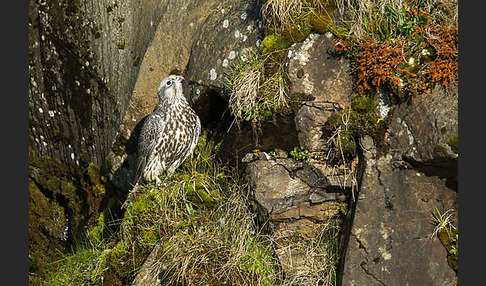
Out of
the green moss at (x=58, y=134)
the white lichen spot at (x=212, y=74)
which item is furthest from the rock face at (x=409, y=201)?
the green moss at (x=58, y=134)

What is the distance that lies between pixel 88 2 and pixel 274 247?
5386 millimetres

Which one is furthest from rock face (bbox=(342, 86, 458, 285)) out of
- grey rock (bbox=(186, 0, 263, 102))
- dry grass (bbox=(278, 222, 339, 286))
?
grey rock (bbox=(186, 0, 263, 102))

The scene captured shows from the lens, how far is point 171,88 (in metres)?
7.78

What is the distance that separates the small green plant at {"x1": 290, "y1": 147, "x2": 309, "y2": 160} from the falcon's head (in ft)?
6.95

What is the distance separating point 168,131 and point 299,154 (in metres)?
2.17

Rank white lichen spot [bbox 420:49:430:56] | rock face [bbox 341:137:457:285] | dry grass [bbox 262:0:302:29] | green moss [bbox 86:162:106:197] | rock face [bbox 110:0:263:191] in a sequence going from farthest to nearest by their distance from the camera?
green moss [bbox 86:162:106:197] → rock face [bbox 110:0:263:191] → dry grass [bbox 262:0:302:29] → white lichen spot [bbox 420:49:430:56] → rock face [bbox 341:137:457:285]

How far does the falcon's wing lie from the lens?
7.78 meters

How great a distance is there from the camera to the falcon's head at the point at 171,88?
775 cm

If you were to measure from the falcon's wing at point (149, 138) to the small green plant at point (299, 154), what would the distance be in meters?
2.17

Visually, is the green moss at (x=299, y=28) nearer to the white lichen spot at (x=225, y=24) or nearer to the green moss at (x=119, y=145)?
the white lichen spot at (x=225, y=24)

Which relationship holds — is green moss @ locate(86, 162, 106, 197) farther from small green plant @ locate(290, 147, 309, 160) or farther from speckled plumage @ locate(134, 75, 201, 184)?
small green plant @ locate(290, 147, 309, 160)

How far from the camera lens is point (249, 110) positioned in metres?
7.00

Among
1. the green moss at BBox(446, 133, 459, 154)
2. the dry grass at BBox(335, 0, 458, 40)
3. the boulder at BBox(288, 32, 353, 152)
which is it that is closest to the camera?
the green moss at BBox(446, 133, 459, 154)

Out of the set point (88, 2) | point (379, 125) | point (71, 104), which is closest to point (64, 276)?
point (71, 104)
